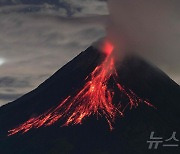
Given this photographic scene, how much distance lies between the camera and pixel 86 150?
189500 millimetres

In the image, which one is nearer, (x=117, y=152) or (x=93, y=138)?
(x=117, y=152)

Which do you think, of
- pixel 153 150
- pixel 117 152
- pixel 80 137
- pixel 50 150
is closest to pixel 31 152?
pixel 50 150

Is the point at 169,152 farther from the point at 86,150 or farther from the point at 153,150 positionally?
the point at 86,150

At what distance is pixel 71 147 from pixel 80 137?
7247mm

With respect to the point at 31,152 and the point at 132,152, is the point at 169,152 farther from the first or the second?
the point at 31,152

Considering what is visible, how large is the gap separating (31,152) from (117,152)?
3732 centimetres

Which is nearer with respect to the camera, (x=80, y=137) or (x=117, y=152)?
(x=117, y=152)

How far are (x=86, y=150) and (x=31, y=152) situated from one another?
81.1ft

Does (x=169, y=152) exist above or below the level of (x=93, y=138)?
below

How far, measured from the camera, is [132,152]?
19250cm

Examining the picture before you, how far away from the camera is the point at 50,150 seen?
198 metres

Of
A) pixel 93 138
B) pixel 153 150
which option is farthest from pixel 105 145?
pixel 153 150

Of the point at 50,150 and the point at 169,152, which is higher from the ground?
the point at 50,150

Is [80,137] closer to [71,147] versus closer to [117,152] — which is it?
[71,147]
